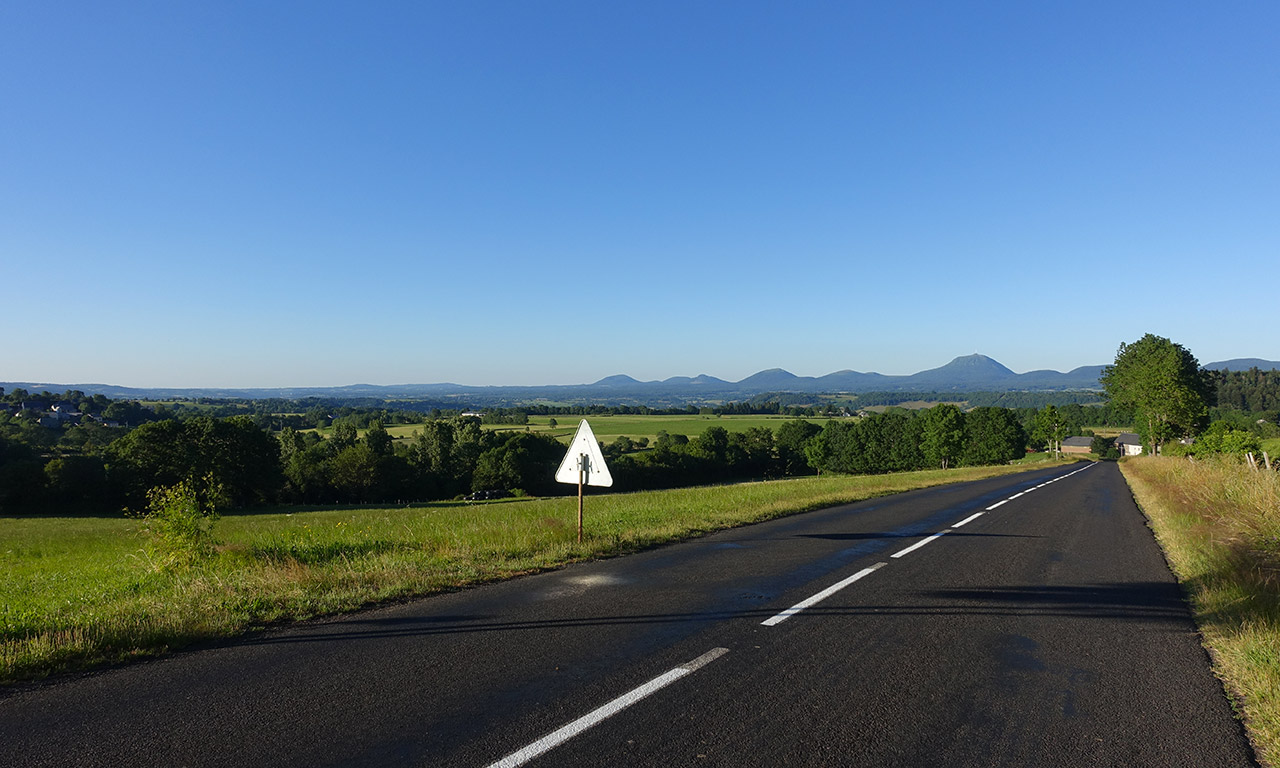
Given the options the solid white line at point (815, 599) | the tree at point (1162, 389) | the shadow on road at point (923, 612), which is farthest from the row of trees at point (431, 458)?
the solid white line at point (815, 599)

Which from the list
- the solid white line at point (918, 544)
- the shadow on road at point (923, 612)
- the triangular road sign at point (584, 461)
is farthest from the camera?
the triangular road sign at point (584, 461)

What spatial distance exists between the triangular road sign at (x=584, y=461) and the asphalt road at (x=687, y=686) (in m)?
2.56

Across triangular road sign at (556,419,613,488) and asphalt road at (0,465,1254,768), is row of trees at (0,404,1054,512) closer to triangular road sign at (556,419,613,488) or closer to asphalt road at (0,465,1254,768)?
triangular road sign at (556,419,613,488)

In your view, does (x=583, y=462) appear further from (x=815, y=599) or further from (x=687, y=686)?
(x=687, y=686)

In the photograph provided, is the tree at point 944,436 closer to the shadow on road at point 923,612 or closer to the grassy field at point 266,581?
the grassy field at point 266,581

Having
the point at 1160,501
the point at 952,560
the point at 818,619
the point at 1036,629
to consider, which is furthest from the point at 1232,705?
the point at 1160,501

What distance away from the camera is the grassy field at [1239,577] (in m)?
4.81

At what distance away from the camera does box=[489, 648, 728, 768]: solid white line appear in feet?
12.3

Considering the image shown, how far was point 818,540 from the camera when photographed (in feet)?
40.2

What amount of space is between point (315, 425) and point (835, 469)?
271ft

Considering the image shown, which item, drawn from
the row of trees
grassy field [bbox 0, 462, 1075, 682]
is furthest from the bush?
the row of trees

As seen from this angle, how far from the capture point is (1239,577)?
26.0 ft

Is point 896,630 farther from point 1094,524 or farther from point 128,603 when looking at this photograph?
point 1094,524

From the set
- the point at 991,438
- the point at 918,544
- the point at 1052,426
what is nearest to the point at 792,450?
the point at 991,438
